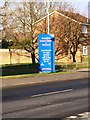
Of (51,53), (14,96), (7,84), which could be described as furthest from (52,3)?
(14,96)

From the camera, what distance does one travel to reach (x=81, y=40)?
54125 millimetres

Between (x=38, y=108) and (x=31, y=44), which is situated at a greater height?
(x=31, y=44)

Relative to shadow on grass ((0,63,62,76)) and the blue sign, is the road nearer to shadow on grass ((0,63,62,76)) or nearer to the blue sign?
the blue sign

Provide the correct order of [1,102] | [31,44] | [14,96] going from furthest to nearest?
[31,44] → [14,96] → [1,102]

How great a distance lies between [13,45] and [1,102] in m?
32.0

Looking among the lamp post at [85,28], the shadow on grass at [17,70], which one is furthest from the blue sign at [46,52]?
the lamp post at [85,28]

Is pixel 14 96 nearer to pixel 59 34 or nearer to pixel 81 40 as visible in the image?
pixel 59 34

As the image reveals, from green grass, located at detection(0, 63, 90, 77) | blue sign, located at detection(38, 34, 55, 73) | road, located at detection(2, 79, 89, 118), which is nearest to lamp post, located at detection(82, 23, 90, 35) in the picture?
green grass, located at detection(0, 63, 90, 77)

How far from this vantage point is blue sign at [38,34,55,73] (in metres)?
30.3

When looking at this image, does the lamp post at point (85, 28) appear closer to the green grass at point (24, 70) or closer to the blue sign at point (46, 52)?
the green grass at point (24, 70)

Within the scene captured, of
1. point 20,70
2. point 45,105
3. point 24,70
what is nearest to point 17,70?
point 20,70

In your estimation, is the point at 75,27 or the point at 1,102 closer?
the point at 1,102

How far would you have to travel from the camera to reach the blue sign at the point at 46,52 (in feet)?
99.3

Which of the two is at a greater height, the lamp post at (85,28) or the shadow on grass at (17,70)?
the lamp post at (85,28)
